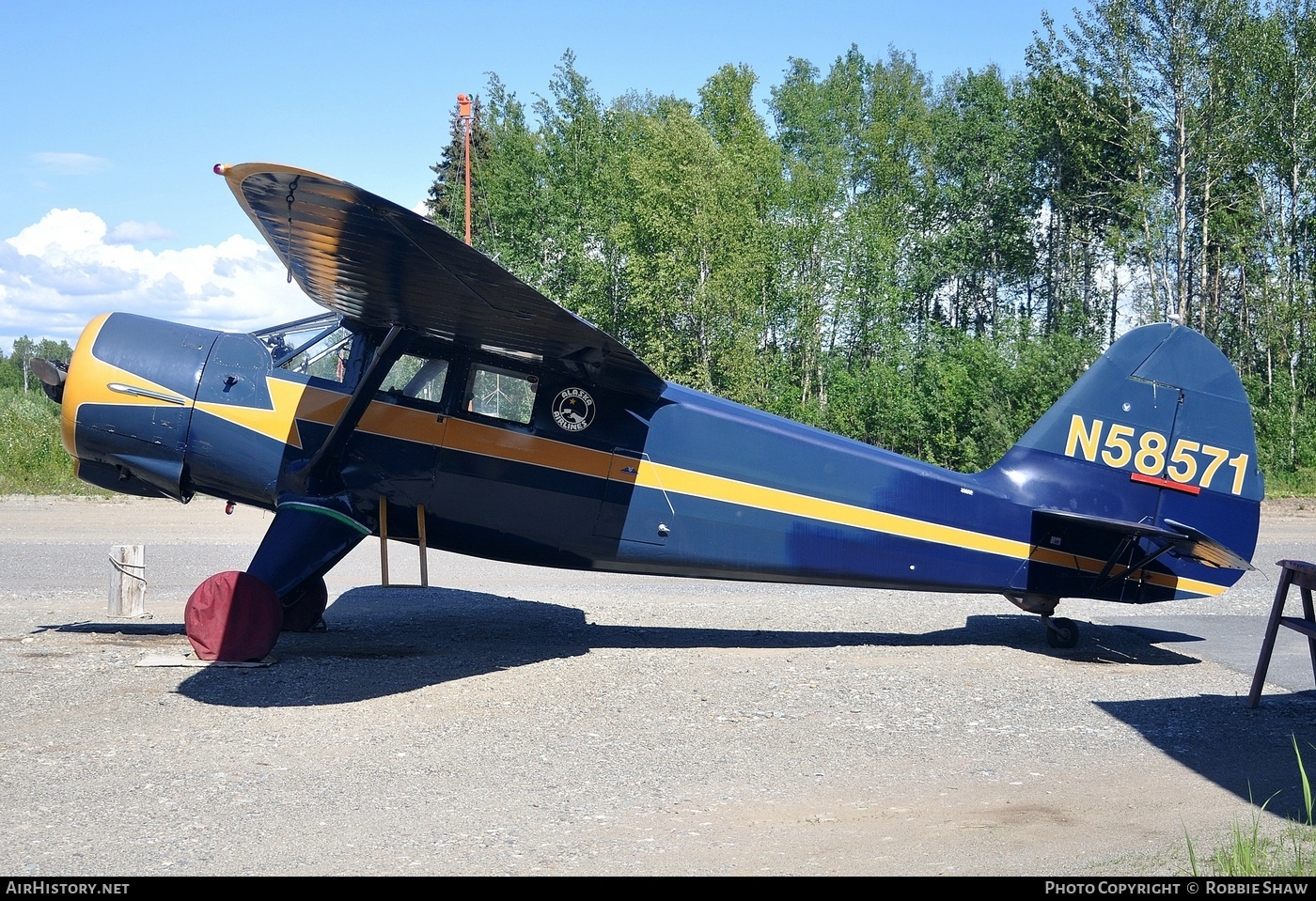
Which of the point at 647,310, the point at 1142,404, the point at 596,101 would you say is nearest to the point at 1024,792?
the point at 1142,404

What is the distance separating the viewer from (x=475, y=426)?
8203mm

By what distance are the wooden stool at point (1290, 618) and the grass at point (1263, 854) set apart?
97.8 inches

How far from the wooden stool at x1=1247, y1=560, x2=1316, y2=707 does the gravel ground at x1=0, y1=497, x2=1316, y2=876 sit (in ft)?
0.90

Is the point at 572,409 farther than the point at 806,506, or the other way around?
the point at 806,506

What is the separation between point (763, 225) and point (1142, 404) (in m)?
27.5

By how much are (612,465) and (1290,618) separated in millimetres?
4948

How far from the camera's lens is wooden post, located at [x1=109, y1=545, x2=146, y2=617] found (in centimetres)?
956

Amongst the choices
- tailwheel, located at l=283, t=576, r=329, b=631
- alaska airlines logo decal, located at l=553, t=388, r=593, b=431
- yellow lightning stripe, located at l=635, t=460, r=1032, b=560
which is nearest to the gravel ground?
tailwheel, located at l=283, t=576, r=329, b=631

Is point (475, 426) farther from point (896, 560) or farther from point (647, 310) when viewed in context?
point (647, 310)

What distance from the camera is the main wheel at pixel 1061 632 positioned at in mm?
8914

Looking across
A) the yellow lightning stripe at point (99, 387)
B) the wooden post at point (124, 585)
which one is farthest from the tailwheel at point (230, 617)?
the wooden post at point (124, 585)

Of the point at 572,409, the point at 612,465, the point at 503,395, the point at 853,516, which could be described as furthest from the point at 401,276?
the point at 853,516

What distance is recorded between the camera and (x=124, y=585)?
9.61 meters

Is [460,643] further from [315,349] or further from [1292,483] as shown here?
[1292,483]
